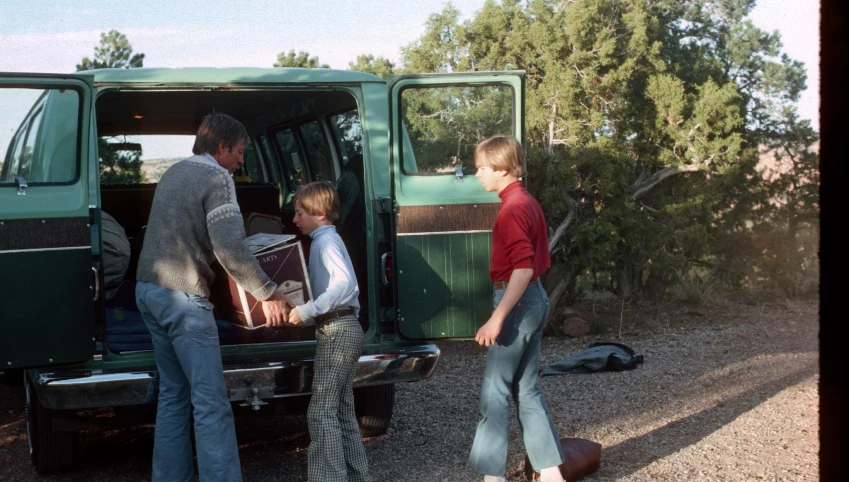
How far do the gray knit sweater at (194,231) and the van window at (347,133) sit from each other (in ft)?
5.63

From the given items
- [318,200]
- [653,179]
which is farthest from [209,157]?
[653,179]

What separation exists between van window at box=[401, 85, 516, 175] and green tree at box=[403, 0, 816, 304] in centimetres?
419

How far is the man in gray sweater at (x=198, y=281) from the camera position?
387cm

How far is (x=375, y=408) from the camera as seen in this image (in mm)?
5469

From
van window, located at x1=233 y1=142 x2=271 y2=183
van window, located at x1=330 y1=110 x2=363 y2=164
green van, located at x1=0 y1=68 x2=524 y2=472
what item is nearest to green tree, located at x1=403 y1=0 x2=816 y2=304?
van window, located at x1=233 y1=142 x2=271 y2=183

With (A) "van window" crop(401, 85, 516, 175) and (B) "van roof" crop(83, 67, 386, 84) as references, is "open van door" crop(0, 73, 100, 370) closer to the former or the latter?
(B) "van roof" crop(83, 67, 386, 84)

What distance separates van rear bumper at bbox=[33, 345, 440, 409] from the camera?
4.05 m

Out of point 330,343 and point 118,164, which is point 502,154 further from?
point 118,164

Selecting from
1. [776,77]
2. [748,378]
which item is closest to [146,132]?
[748,378]

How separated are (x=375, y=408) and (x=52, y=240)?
220 centimetres

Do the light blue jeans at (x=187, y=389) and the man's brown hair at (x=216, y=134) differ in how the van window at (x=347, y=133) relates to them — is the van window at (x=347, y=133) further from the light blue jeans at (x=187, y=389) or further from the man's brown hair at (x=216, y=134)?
the light blue jeans at (x=187, y=389)

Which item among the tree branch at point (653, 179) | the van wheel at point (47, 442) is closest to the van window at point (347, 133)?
the van wheel at point (47, 442)

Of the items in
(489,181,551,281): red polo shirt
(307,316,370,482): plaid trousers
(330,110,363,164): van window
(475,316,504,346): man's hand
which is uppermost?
(330,110,363,164): van window
